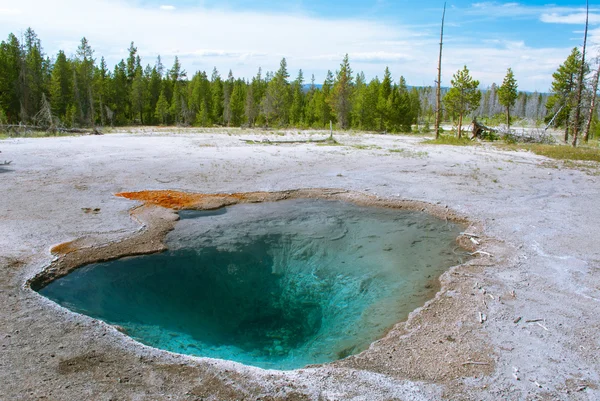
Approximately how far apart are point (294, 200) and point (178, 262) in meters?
4.64

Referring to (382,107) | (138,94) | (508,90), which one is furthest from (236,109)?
(508,90)

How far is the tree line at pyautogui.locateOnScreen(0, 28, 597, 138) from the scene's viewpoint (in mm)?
46812

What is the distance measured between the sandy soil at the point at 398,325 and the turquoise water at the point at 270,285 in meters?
0.54

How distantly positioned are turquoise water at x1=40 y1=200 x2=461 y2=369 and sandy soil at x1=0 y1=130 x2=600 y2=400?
21.3 inches

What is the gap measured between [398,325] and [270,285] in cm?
268

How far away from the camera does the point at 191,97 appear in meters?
71.1

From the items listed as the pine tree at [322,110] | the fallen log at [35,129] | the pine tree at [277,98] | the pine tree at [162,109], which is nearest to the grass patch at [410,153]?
the fallen log at [35,129]

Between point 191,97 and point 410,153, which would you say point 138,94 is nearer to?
point 191,97

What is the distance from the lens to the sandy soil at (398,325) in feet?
14.0

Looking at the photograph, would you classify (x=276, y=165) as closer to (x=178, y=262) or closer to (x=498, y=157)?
(x=178, y=262)

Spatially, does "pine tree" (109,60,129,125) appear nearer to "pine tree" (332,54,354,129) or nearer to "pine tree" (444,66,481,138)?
"pine tree" (332,54,354,129)

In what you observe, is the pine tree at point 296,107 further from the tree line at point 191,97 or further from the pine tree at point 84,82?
the pine tree at point 84,82

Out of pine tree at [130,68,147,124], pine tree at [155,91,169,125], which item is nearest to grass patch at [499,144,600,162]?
pine tree at [155,91,169,125]

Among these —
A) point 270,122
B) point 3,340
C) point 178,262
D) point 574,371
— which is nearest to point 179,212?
point 178,262
